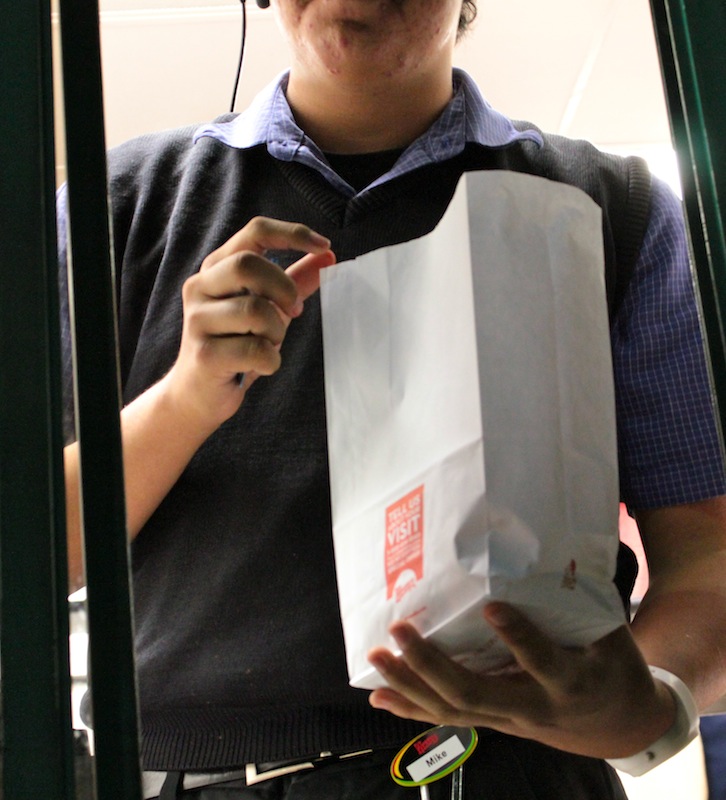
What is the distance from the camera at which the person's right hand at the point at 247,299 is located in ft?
1.85

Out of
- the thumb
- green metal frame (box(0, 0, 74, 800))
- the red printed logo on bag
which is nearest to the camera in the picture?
green metal frame (box(0, 0, 74, 800))

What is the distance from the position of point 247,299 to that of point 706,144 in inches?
11.1

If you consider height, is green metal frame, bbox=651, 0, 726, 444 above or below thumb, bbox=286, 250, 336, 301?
above

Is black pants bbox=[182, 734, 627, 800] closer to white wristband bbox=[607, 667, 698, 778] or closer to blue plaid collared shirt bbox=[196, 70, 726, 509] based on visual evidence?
white wristband bbox=[607, 667, 698, 778]

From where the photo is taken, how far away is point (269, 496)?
76 cm

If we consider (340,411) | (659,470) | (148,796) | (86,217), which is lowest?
(148,796)

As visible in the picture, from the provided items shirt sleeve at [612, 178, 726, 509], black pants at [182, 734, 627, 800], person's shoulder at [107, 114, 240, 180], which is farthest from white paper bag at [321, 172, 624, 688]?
person's shoulder at [107, 114, 240, 180]

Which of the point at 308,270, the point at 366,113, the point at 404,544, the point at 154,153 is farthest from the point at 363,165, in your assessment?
the point at 404,544

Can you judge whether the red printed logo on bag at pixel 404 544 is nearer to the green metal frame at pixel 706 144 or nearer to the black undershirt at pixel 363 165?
the green metal frame at pixel 706 144

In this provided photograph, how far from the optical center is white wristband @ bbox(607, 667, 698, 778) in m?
0.63

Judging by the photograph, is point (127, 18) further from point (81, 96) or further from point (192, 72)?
point (81, 96)

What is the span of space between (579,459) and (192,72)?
7.36 feet

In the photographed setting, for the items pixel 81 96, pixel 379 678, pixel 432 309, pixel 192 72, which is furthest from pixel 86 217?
pixel 192 72

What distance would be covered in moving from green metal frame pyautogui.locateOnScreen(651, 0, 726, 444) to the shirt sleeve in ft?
1.46
